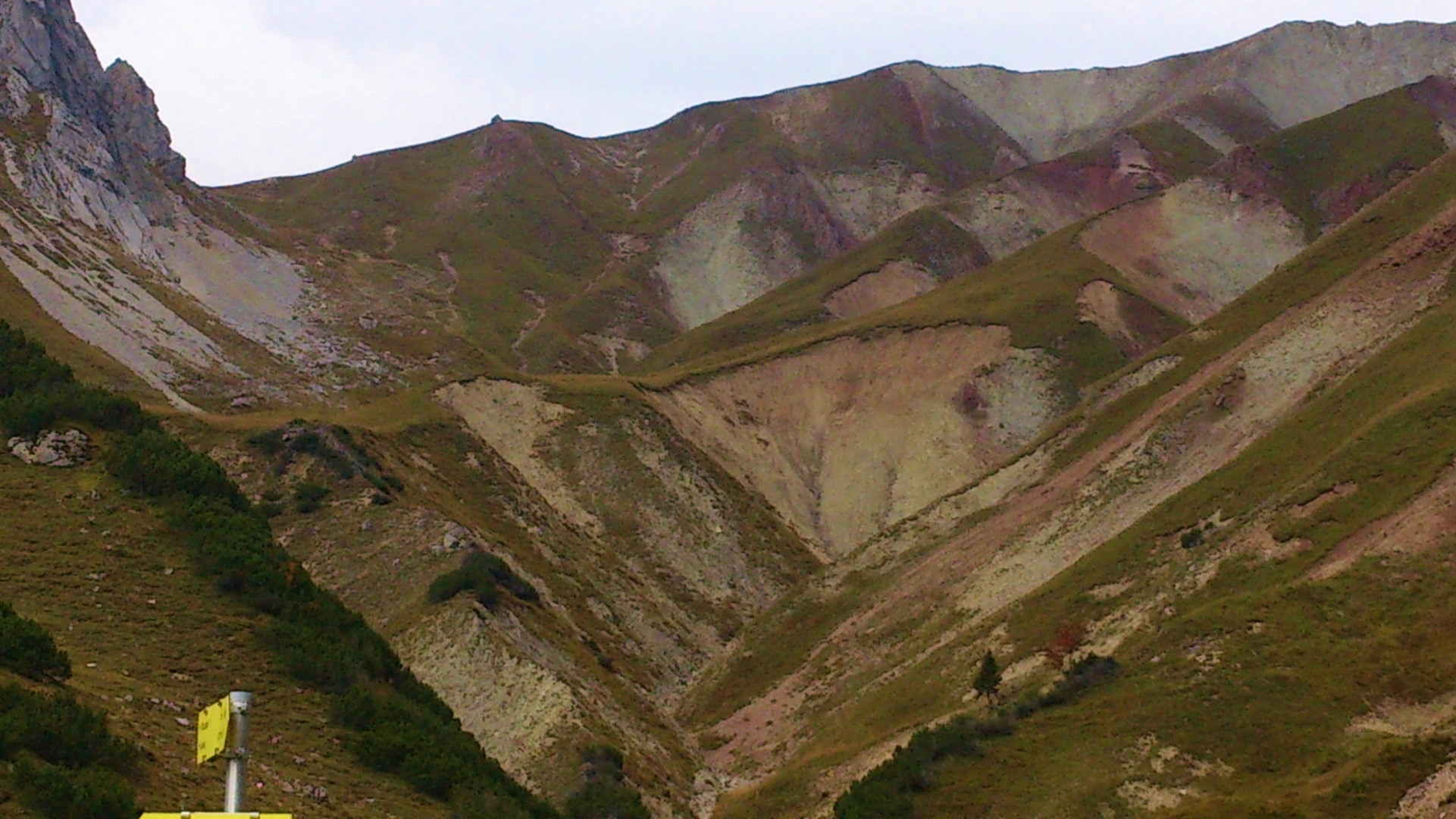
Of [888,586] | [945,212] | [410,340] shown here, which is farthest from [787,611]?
[945,212]

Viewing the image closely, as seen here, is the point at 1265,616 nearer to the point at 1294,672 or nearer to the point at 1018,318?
the point at 1294,672

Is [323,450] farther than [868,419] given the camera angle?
No

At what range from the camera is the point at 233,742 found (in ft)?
39.7

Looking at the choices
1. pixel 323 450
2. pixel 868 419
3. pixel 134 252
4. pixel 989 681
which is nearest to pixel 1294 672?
pixel 989 681

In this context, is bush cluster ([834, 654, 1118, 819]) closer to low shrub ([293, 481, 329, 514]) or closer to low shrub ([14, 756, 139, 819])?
low shrub ([14, 756, 139, 819])

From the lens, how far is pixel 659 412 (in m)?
111

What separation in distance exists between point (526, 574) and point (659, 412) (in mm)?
36782

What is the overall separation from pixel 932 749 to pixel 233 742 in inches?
1748

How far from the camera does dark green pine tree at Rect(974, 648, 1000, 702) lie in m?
57.0

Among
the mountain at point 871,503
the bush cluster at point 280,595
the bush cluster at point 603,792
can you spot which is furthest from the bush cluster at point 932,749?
the bush cluster at point 280,595

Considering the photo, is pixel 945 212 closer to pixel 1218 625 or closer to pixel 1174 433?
pixel 1174 433

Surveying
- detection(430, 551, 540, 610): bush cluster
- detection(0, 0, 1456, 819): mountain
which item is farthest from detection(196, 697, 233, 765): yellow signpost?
detection(430, 551, 540, 610): bush cluster

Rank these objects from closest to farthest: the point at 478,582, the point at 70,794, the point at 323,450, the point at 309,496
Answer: the point at 70,794 < the point at 478,582 < the point at 309,496 < the point at 323,450

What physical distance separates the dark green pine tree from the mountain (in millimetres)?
A: 867
